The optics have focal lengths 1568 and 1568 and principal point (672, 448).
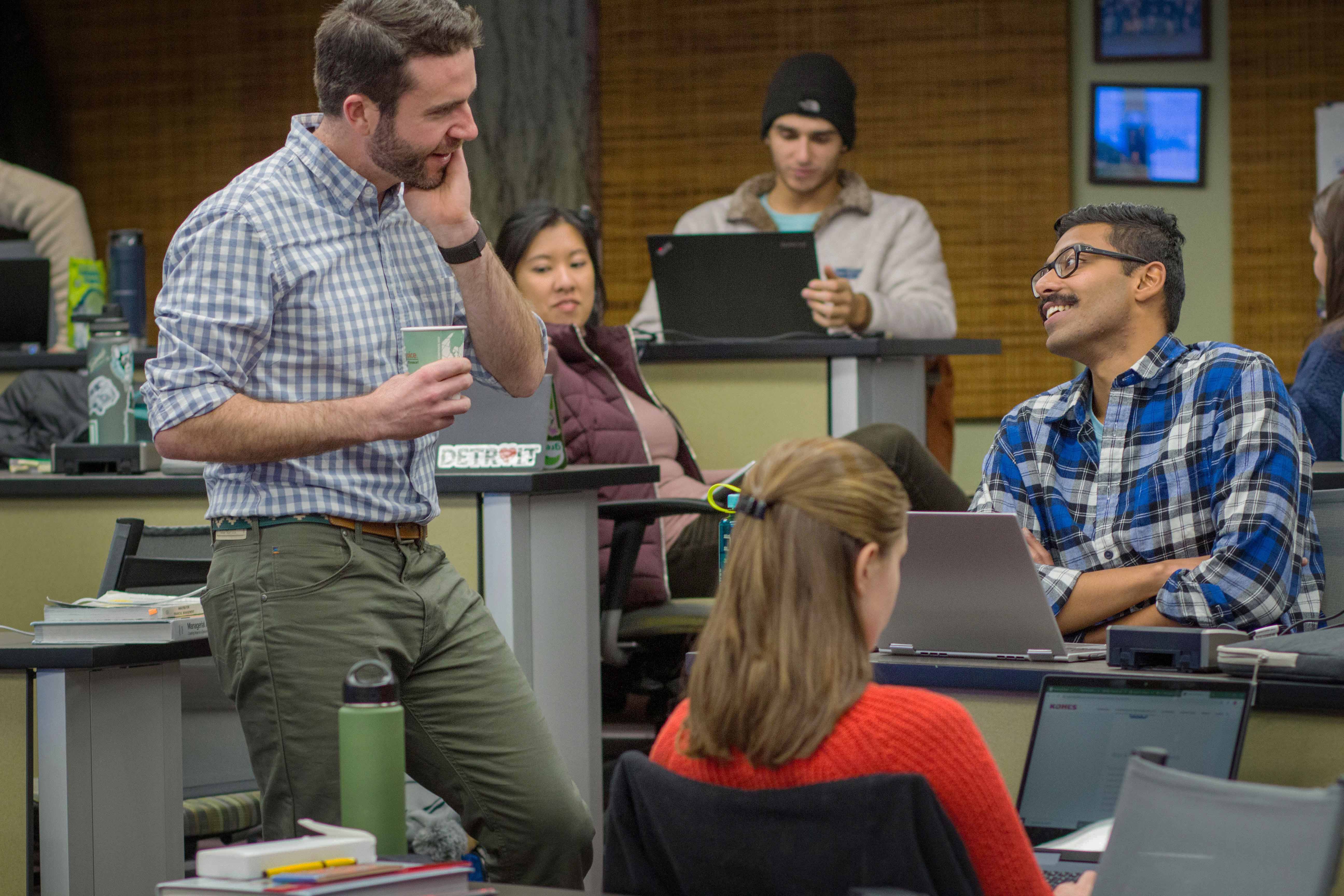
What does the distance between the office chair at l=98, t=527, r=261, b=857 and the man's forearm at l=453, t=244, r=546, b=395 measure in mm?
727

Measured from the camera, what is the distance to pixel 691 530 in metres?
3.79

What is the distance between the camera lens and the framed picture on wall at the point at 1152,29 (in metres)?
6.25

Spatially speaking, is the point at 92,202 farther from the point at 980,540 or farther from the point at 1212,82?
the point at 980,540

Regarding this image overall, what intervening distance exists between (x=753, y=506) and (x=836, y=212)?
11.7 feet

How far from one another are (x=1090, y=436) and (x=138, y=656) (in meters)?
1.42

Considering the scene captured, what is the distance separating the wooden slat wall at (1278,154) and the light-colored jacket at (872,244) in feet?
6.91

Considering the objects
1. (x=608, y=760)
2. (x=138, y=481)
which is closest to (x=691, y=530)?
(x=608, y=760)

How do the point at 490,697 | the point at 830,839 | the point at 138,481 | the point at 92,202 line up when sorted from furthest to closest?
the point at 92,202 < the point at 138,481 < the point at 490,697 < the point at 830,839

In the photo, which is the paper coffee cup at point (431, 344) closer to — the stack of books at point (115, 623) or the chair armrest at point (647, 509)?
the stack of books at point (115, 623)

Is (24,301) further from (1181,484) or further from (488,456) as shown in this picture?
(1181,484)

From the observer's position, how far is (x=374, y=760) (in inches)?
45.5

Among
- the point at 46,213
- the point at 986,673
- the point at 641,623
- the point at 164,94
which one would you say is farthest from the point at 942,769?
the point at 164,94

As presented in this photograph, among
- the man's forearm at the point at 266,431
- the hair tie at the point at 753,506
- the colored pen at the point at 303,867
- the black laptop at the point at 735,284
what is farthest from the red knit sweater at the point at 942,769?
the black laptop at the point at 735,284

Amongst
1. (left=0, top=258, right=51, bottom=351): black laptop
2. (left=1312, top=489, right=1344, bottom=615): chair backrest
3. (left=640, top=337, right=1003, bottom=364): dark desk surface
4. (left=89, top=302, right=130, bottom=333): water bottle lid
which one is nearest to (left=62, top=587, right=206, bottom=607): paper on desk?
(left=89, top=302, right=130, bottom=333): water bottle lid
